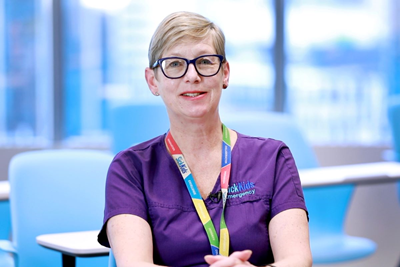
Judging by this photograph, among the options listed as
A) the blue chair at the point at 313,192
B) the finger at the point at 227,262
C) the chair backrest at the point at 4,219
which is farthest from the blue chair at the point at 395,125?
the finger at the point at 227,262

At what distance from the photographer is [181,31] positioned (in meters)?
1.70

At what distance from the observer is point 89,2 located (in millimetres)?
4453

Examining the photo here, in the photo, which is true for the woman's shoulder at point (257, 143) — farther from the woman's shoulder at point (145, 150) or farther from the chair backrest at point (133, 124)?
the chair backrest at point (133, 124)

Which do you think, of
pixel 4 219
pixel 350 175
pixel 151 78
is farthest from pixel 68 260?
pixel 350 175

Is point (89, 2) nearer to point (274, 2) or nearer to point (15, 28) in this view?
point (15, 28)

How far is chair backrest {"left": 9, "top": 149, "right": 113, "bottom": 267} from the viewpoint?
2404 mm

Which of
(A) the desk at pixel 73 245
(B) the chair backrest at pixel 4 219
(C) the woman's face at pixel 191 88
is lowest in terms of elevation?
(B) the chair backrest at pixel 4 219

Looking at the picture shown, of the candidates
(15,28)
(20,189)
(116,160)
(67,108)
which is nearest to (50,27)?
(15,28)

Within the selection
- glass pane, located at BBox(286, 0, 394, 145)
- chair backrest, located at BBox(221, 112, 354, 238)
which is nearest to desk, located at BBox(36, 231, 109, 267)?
chair backrest, located at BBox(221, 112, 354, 238)

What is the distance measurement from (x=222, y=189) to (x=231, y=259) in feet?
0.83

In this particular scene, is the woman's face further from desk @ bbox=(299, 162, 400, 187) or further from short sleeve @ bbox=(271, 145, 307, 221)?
desk @ bbox=(299, 162, 400, 187)

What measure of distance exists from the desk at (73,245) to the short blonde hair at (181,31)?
635 millimetres

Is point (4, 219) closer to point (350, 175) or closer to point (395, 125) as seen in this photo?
point (350, 175)

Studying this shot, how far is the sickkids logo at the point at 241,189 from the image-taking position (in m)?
1.70
